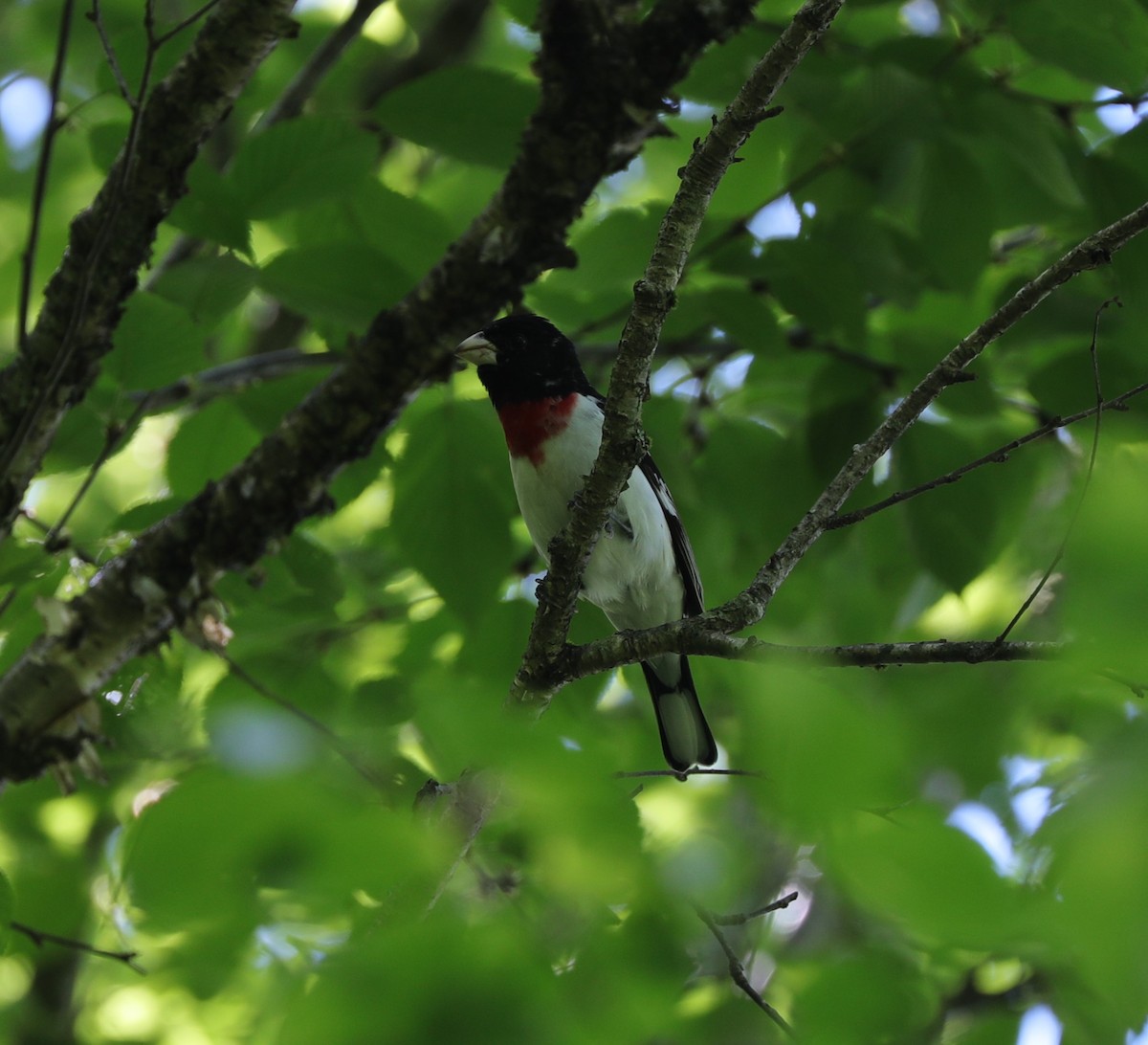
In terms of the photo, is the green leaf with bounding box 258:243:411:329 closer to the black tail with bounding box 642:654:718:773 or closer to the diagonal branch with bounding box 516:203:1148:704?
the diagonal branch with bounding box 516:203:1148:704

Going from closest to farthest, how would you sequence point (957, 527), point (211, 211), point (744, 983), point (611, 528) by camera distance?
1. point (744, 983)
2. point (211, 211)
3. point (957, 527)
4. point (611, 528)

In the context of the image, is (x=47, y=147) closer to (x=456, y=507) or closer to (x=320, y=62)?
(x=320, y=62)

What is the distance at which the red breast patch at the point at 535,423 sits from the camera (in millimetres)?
4637

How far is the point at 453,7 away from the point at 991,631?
16.9 ft

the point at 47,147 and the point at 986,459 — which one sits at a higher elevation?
the point at 47,147

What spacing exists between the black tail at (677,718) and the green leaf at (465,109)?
2545 mm

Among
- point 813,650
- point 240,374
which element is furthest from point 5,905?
point 240,374

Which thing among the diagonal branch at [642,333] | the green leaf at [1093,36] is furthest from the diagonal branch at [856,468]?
the green leaf at [1093,36]

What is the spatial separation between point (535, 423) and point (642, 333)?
2.28 meters

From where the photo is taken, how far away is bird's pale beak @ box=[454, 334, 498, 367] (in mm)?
4938

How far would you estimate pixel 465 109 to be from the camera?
3.38m

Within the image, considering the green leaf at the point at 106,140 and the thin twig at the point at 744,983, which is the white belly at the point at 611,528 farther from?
the thin twig at the point at 744,983

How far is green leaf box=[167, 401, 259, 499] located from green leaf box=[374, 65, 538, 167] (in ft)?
3.85

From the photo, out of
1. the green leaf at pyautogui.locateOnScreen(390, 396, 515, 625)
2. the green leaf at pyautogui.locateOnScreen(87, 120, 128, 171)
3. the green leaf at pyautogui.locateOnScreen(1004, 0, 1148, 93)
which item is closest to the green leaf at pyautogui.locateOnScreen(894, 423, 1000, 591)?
the green leaf at pyautogui.locateOnScreen(1004, 0, 1148, 93)
